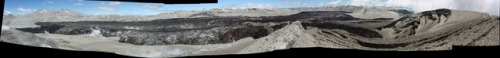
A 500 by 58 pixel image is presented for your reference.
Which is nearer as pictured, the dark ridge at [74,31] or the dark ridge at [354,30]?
the dark ridge at [354,30]

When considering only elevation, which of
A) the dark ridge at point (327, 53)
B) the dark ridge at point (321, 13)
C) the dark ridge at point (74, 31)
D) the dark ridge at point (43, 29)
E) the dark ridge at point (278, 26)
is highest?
the dark ridge at point (327, 53)

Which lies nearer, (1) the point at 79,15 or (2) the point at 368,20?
(2) the point at 368,20

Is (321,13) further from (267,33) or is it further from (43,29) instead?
(43,29)

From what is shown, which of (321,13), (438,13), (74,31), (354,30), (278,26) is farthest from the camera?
(74,31)

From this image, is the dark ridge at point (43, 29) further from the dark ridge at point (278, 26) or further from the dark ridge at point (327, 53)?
the dark ridge at point (327, 53)

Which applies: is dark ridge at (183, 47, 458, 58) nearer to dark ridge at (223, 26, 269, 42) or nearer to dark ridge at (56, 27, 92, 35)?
dark ridge at (223, 26, 269, 42)

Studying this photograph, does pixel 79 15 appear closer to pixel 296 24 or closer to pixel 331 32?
pixel 296 24

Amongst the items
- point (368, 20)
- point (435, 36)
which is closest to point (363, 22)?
point (368, 20)

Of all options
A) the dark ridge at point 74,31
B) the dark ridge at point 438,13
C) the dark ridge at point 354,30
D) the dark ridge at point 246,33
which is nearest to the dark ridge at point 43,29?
the dark ridge at point 74,31

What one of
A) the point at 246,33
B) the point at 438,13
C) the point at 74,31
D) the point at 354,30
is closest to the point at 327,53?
the point at 354,30

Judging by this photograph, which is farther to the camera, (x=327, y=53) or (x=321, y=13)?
(x=321, y=13)

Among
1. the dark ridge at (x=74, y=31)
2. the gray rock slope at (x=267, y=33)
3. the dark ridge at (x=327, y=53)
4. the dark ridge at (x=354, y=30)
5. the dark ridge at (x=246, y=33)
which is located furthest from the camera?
the dark ridge at (x=74, y=31)
